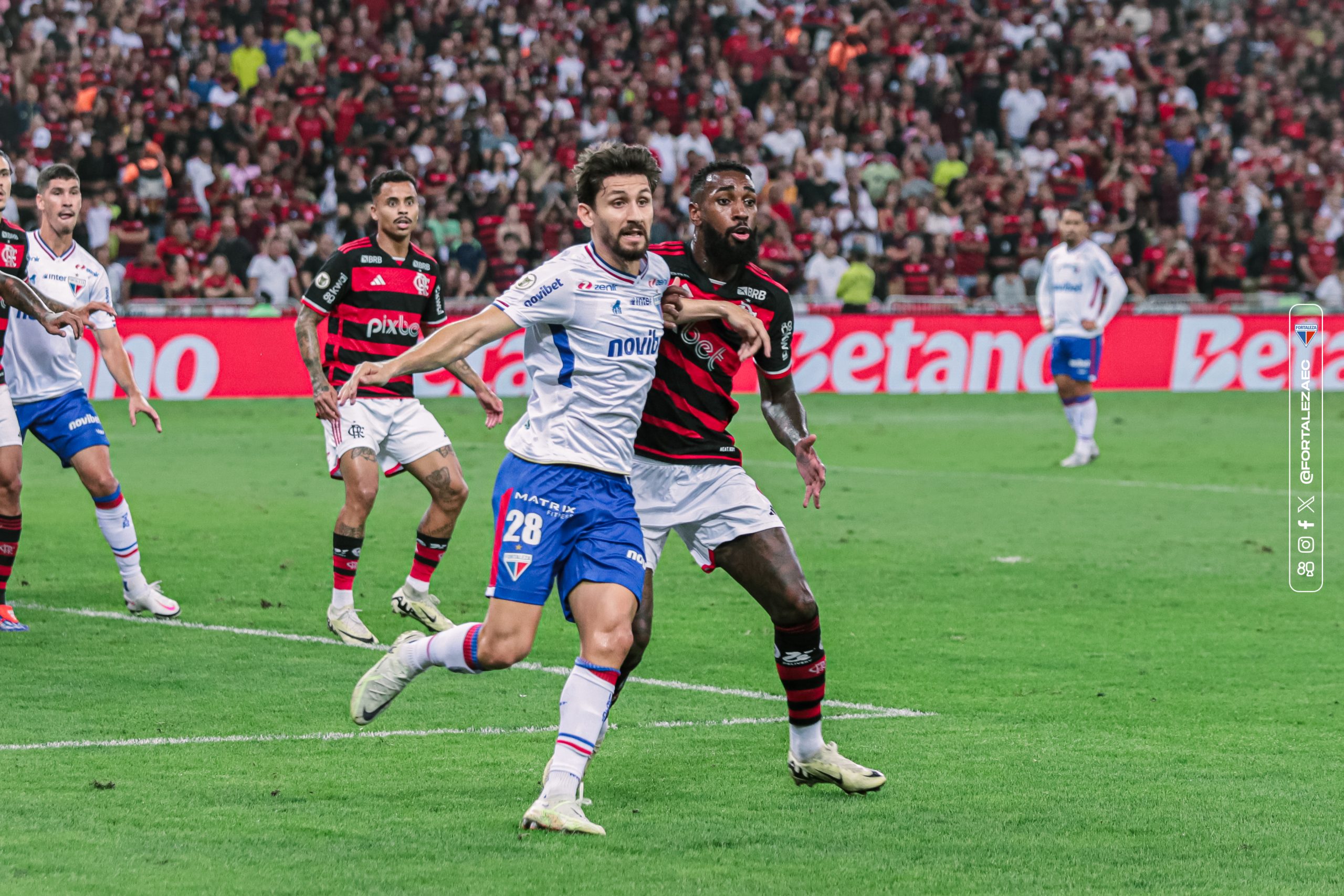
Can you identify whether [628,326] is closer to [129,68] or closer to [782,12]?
[129,68]

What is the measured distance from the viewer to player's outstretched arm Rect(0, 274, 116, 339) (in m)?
8.26

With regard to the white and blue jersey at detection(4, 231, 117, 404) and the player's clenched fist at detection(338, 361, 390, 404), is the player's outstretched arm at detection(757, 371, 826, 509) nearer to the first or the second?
the player's clenched fist at detection(338, 361, 390, 404)

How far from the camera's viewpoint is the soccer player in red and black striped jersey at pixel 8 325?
8.48 meters

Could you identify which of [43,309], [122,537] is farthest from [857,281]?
[43,309]

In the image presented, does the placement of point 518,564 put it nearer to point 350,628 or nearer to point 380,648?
point 380,648

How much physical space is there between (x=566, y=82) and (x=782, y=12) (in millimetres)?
5096

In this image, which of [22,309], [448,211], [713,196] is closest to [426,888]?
[713,196]

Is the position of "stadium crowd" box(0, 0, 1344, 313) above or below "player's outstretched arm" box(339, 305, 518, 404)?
above

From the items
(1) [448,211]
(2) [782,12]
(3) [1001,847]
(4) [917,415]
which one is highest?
(2) [782,12]

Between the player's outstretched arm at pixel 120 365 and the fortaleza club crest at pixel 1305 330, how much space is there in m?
18.9

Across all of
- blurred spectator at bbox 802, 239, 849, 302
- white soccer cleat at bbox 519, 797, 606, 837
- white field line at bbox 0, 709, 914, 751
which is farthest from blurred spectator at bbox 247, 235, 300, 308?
white soccer cleat at bbox 519, 797, 606, 837

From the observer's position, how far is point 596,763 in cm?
629

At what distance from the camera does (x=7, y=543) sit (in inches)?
364

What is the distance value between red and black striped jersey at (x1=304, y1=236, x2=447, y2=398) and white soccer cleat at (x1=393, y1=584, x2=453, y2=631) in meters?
1.12
